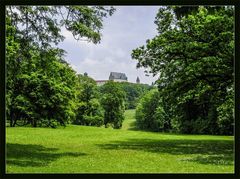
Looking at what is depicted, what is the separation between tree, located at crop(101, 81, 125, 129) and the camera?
9306cm

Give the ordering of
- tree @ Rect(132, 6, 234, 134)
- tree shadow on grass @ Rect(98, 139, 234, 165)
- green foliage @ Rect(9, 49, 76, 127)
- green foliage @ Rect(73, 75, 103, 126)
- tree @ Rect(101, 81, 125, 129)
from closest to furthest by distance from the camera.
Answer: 1. tree shadow on grass @ Rect(98, 139, 234, 165)
2. tree @ Rect(132, 6, 234, 134)
3. green foliage @ Rect(9, 49, 76, 127)
4. green foliage @ Rect(73, 75, 103, 126)
5. tree @ Rect(101, 81, 125, 129)

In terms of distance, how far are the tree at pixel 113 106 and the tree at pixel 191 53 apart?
191ft

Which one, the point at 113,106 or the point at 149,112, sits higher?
the point at 113,106

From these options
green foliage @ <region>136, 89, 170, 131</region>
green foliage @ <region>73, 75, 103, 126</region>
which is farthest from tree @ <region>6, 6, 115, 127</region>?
green foliage @ <region>136, 89, 170, 131</region>

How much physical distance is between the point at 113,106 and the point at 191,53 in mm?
64592

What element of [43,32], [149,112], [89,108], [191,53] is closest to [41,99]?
[191,53]

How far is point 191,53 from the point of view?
1208 inches

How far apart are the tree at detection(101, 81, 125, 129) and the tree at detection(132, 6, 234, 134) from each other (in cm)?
5830

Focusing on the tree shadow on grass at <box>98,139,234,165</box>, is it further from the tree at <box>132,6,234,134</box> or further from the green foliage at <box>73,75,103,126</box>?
the green foliage at <box>73,75,103,126</box>

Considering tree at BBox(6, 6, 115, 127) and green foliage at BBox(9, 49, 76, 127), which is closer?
tree at BBox(6, 6, 115, 127)

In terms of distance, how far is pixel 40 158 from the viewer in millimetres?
21750

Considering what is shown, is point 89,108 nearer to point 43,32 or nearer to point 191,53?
point 191,53
